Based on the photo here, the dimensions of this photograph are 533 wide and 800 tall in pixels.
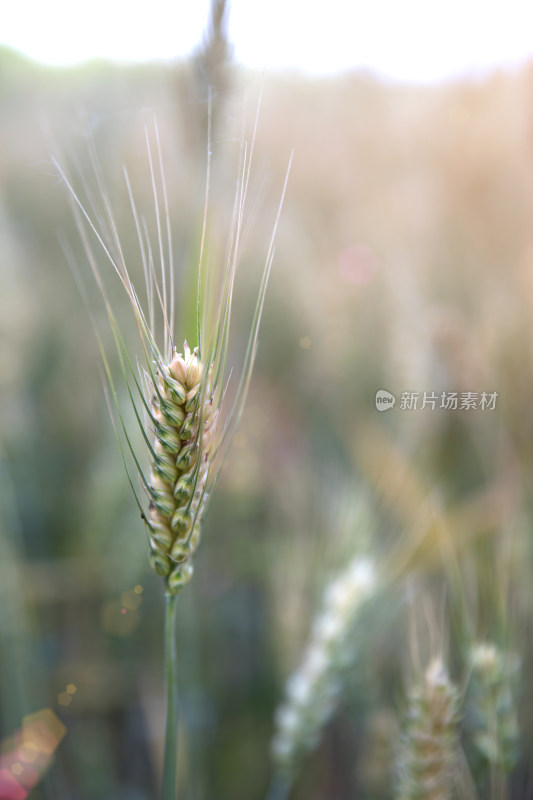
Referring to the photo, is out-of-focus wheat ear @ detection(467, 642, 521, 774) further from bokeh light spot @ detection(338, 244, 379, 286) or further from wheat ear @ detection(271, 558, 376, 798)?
bokeh light spot @ detection(338, 244, 379, 286)

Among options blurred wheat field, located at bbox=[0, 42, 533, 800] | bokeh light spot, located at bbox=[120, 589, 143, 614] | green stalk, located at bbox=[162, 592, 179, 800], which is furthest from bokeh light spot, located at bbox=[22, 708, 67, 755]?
green stalk, located at bbox=[162, 592, 179, 800]

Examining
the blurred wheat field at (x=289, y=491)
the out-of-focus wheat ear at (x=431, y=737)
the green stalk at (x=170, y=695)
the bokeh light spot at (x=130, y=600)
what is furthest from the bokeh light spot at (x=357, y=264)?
the green stalk at (x=170, y=695)

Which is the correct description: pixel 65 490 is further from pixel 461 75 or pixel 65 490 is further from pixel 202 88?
pixel 461 75

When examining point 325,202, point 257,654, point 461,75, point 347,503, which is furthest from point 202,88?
point 461,75

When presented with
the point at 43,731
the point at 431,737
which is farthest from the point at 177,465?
the point at 43,731

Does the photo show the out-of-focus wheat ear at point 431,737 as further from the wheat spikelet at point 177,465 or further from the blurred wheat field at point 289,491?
the wheat spikelet at point 177,465

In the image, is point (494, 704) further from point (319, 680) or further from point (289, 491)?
point (289, 491)
